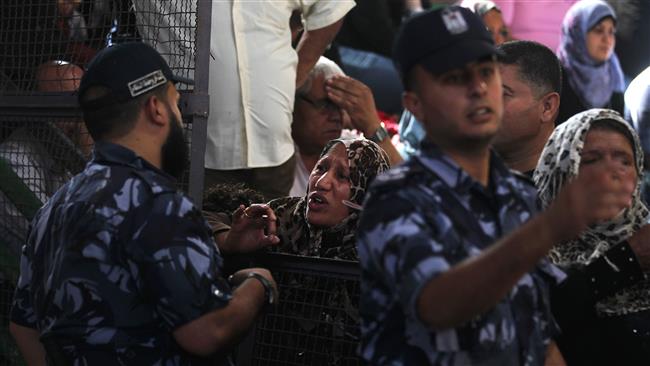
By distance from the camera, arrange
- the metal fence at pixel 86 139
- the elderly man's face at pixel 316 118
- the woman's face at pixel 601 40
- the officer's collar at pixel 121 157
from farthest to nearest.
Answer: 1. the woman's face at pixel 601 40
2. the elderly man's face at pixel 316 118
3. the metal fence at pixel 86 139
4. the officer's collar at pixel 121 157

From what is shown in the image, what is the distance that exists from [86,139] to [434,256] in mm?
2824

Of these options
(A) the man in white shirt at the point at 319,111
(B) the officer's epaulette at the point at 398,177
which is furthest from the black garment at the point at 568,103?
(B) the officer's epaulette at the point at 398,177

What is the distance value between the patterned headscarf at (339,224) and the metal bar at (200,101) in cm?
42

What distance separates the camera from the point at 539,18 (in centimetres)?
807

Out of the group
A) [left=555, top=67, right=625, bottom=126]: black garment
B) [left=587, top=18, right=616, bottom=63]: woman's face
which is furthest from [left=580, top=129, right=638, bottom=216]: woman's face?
[left=587, top=18, right=616, bottom=63]: woman's face

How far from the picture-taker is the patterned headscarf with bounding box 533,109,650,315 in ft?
11.7

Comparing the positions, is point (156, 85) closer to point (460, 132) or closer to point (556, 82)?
point (460, 132)

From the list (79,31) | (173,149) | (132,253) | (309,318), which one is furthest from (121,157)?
(79,31)

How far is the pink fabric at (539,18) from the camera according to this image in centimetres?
804

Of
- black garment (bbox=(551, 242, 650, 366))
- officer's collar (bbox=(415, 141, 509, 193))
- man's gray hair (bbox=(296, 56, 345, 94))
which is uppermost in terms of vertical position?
officer's collar (bbox=(415, 141, 509, 193))

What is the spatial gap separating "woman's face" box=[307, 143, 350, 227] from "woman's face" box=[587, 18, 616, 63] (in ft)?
11.9

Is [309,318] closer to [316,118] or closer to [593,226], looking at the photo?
[593,226]

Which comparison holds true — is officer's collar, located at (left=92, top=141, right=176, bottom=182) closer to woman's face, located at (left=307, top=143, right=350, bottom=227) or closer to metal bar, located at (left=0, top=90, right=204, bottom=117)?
metal bar, located at (left=0, top=90, right=204, bottom=117)

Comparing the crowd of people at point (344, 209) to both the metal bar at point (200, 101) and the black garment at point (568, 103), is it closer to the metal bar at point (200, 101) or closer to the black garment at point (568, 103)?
the metal bar at point (200, 101)
